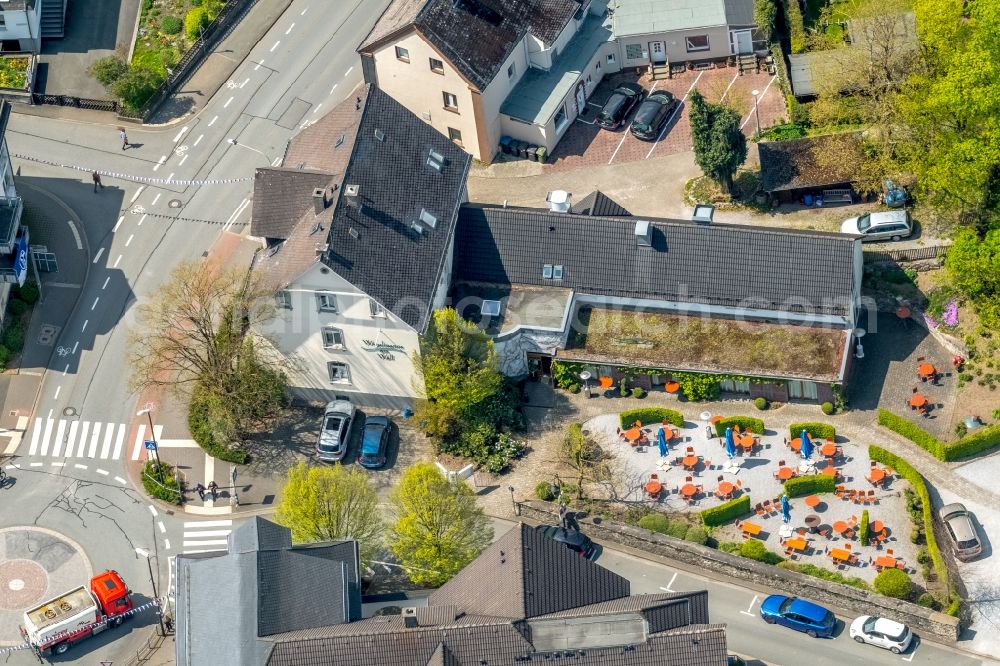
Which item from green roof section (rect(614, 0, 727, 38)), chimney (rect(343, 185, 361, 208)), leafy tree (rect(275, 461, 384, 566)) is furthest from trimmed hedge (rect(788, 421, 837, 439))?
green roof section (rect(614, 0, 727, 38))

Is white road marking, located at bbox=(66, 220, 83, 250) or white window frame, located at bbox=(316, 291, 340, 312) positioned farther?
white road marking, located at bbox=(66, 220, 83, 250)

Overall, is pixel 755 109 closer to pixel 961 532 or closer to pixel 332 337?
pixel 332 337

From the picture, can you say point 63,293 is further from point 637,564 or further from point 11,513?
point 637,564

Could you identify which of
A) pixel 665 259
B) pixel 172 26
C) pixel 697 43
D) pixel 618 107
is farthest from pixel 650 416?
pixel 172 26

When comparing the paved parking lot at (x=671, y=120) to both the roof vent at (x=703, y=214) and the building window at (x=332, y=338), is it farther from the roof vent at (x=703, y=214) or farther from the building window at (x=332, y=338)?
the building window at (x=332, y=338)

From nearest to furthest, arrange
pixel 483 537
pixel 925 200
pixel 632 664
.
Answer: pixel 632 664 < pixel 483 537 < pixel 925 200

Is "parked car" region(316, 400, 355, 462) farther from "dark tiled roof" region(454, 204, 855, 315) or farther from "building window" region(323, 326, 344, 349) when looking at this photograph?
"dark tiled roof" region(454, 204, 855, 315)

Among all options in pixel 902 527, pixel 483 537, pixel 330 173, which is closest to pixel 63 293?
pixel 330 173
